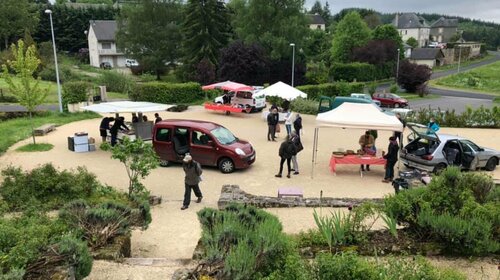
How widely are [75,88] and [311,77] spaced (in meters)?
28.1

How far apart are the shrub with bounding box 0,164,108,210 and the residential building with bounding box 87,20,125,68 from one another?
57932mm

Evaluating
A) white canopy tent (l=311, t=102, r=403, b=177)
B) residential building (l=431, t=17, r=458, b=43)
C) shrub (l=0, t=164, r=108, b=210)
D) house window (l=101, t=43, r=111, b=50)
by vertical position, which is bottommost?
shrub (l=0, t=164, r=108, b=210)

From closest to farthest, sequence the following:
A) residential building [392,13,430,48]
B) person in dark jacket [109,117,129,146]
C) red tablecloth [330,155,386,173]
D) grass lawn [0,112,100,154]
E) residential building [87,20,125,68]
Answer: red tablecloth [330,155,386,173] → person in dark jacket [109,117,129,146] → grass lawn [0,112,100,154] → residential building [87,20,125,68] → residential building [392,13,430,48]

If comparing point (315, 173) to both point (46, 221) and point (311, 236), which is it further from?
point (46, 221)

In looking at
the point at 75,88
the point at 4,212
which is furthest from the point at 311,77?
the point at 4,212

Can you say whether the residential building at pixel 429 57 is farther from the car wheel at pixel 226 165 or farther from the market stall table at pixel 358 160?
the car wheel at pixel 226 165

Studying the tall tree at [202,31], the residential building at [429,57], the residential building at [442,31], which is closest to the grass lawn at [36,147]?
the tall tree at [202,31]

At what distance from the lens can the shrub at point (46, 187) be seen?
9.83 m

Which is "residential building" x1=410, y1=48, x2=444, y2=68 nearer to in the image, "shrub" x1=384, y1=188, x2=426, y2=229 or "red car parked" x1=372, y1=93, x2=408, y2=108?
"red car parked" x1=372, y1=93, x2=408, y2=108

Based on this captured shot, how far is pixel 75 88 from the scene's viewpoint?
2628cm

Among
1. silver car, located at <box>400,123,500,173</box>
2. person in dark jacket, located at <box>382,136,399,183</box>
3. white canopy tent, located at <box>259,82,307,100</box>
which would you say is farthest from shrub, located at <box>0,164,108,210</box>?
white canopy tent, located at <box>259,82,307,100</box>

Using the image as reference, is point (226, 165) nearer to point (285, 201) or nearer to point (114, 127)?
point (285, 201)

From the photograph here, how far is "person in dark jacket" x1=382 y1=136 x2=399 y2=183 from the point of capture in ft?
42.2

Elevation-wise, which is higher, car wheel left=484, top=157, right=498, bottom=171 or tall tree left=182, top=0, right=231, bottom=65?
tall tree left=182, top=0, right=231, bottom=65
